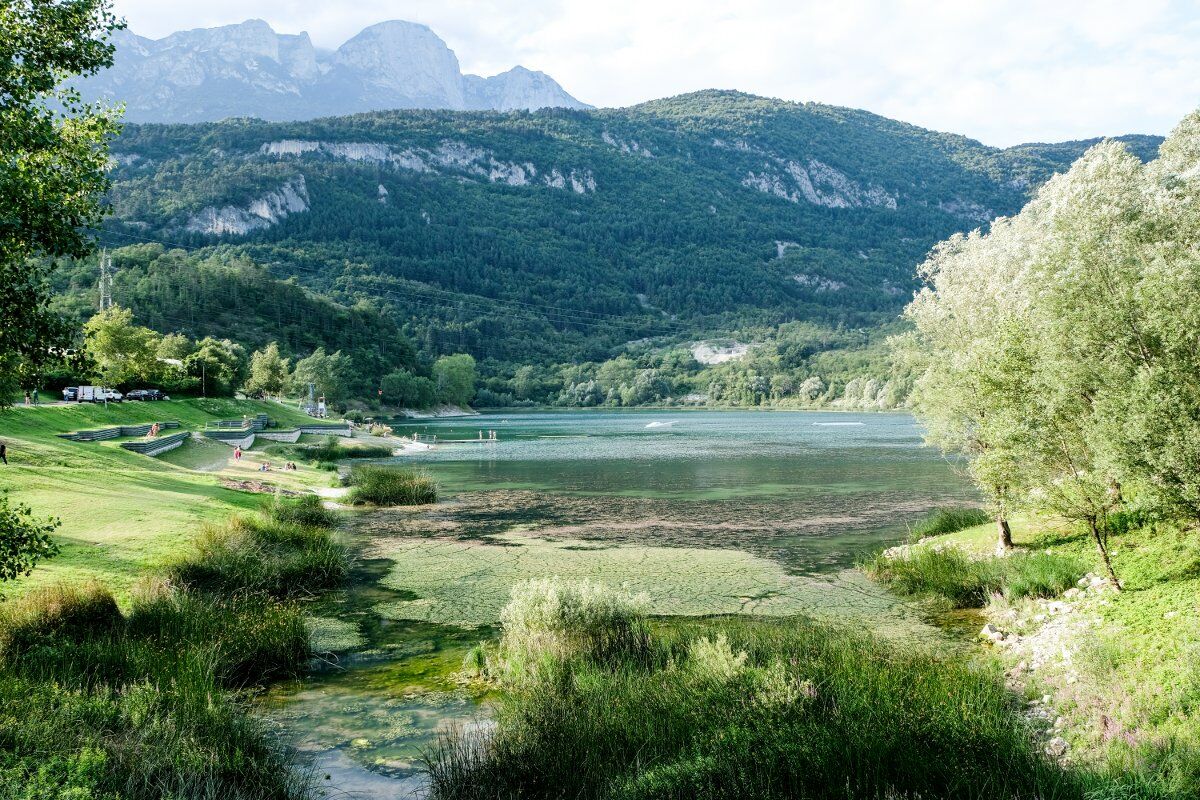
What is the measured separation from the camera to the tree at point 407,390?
149m

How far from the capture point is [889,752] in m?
7.53

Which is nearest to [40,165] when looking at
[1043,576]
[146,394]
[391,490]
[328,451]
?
[1043,576]

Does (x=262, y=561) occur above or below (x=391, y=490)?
above

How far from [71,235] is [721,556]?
1936 cm

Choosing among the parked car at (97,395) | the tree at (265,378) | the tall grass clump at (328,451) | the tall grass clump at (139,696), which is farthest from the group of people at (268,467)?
the tree at (265,378)

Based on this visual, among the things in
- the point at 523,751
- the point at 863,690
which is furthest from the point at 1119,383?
the point at 523,751

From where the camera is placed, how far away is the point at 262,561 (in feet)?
57.5

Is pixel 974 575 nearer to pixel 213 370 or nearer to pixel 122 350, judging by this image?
pixel 122 350

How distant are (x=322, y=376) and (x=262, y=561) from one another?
11018 cm

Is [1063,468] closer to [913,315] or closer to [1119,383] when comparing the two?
[1119,383]

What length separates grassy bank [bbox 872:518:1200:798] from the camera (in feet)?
26.6

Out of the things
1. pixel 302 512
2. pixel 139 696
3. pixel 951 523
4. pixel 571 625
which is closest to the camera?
pixel 139 696

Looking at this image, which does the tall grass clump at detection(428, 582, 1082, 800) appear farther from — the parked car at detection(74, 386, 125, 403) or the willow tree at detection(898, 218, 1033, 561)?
the parked car at detection(74, 386, 125, 403)

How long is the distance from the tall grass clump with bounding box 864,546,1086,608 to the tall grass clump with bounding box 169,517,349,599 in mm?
14530
